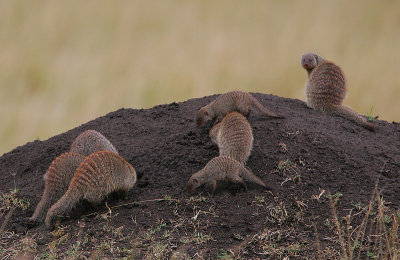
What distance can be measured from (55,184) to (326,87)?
4223 mm

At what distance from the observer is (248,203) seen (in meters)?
6.20

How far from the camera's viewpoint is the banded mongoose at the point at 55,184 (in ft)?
21.7

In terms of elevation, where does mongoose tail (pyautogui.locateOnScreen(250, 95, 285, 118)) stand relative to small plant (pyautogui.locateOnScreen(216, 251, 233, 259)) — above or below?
above

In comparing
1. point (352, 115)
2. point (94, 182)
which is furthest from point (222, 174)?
point (352, 115)

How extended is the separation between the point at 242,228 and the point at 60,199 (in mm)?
2058

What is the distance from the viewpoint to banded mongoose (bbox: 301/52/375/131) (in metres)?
8.49

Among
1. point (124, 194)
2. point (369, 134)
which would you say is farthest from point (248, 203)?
point (369, 134)

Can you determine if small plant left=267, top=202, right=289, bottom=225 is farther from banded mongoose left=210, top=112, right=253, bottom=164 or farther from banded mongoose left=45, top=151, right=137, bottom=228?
banded mongoose left=45, top=151, right=137, bottom=228

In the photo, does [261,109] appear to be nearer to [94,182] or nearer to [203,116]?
[203,116]

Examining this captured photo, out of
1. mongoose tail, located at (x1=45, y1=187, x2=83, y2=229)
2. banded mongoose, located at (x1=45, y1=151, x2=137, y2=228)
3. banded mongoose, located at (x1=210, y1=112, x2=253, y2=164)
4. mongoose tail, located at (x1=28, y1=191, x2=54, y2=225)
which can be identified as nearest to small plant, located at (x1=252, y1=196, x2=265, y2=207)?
banded mongoose, located at (x1=210, y1=112, x2=253, y2=164)

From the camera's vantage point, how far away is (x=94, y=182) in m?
6.41

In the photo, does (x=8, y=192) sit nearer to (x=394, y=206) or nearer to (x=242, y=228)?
(x=242, y=228)

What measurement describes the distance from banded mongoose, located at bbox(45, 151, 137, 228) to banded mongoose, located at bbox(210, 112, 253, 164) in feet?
3.92

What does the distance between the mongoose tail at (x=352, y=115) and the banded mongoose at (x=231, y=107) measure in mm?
1287
